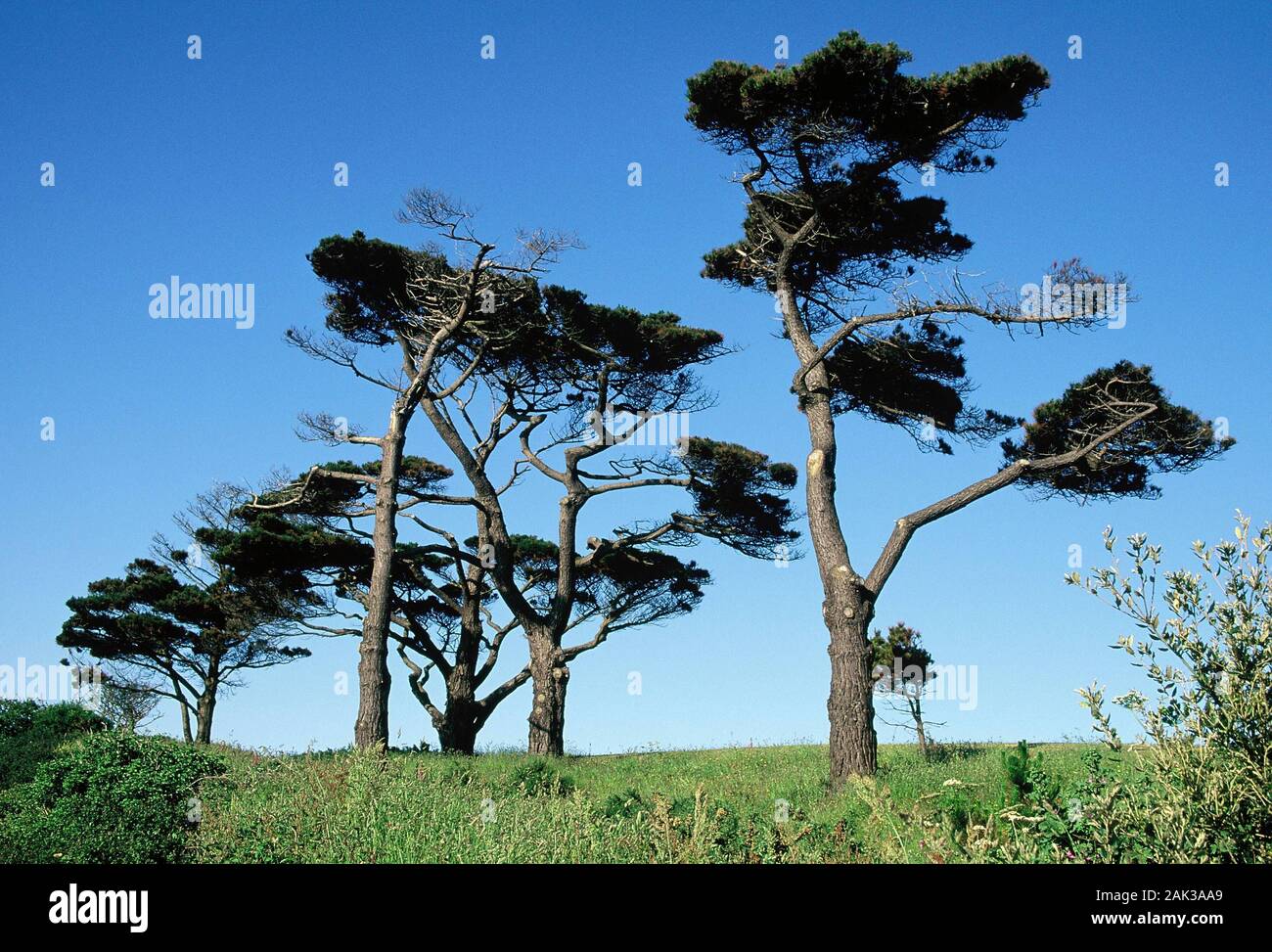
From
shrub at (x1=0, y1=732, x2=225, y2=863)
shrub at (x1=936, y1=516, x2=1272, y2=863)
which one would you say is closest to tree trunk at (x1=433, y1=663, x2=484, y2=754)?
shrub at (x1=0, y1=732, x2=225, y2=863)

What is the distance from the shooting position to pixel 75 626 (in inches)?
1184

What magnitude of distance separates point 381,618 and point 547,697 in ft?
14.5

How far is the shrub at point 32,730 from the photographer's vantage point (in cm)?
1439

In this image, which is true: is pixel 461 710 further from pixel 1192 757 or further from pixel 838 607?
pixel 1192 757

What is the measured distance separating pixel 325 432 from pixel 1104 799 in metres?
19.0

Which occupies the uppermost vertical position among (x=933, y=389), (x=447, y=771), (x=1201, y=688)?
(x=933, y=389)

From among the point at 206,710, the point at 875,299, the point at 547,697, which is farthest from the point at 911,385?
the point at 206,710

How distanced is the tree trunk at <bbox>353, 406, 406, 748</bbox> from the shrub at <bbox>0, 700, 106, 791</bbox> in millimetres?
3938

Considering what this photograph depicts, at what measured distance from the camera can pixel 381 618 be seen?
1745 centimetres
